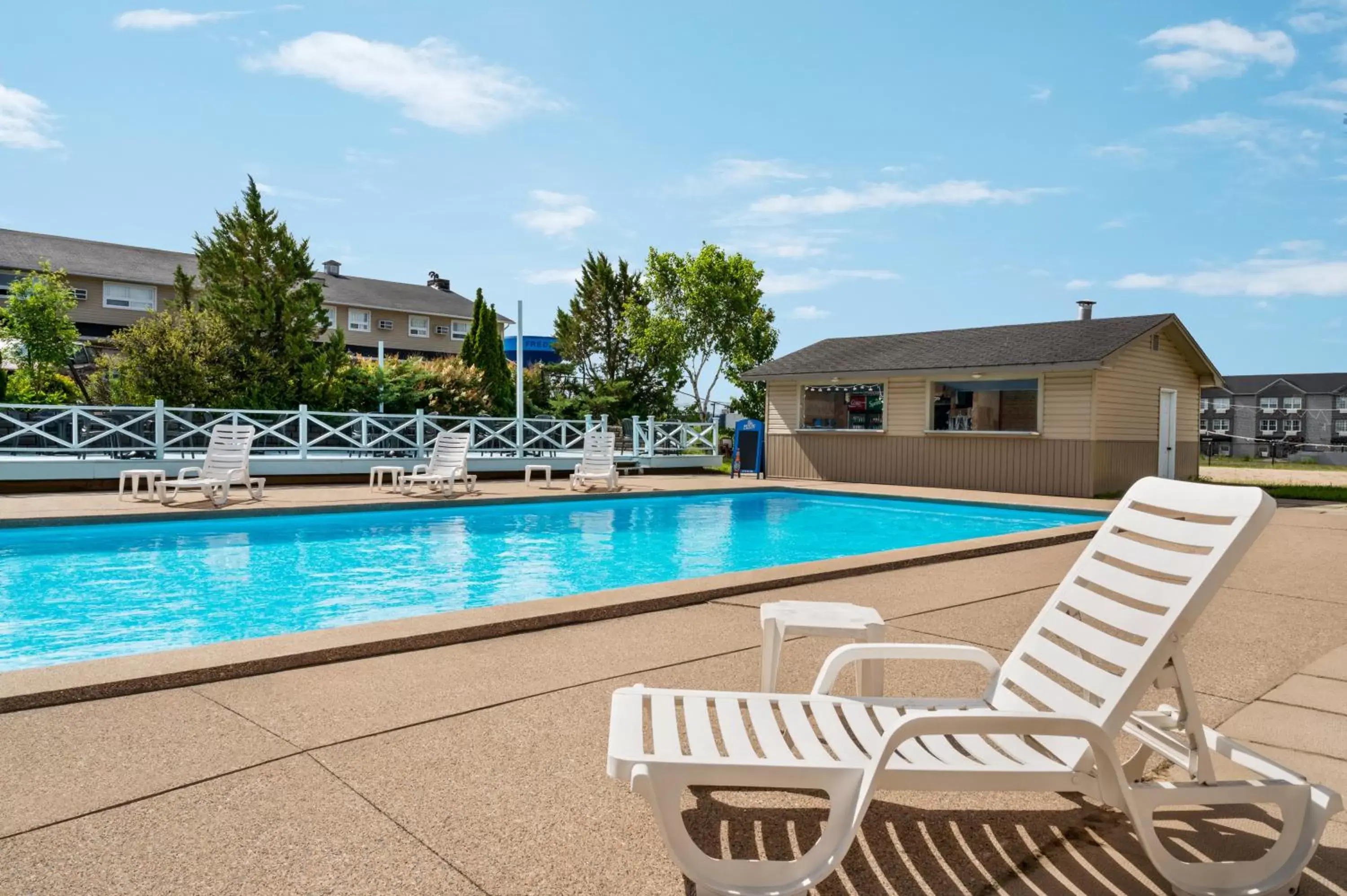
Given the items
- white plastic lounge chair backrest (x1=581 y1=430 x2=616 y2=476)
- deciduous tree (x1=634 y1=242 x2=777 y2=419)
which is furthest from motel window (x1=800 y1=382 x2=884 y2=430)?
deciduous tree (x1=634 y1=242 x2=777 y2=419)

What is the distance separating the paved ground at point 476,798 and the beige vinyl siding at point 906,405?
1328 centimetres

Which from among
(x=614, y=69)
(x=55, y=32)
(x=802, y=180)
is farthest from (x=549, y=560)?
(x=802, y=180)

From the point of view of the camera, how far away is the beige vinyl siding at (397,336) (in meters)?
41.2

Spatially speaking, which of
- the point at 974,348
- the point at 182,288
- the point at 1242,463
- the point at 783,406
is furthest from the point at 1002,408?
the point at 182,288

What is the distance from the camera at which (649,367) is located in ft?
112

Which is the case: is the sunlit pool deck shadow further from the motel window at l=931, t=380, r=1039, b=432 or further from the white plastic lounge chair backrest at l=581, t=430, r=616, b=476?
the motel window at l=931, t=380, r=1039, b=432

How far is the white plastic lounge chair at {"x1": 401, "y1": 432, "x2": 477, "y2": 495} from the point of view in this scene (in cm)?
1355

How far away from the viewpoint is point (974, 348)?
17.2 m

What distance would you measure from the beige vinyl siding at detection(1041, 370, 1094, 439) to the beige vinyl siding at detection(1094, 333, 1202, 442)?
148 millimetres

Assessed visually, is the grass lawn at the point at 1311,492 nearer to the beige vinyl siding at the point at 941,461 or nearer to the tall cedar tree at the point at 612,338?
the beige vinyl siding at the point at 941,461

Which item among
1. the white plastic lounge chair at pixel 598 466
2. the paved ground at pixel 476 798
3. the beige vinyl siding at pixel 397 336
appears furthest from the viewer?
the beige vinyl siding at pixel 397 336

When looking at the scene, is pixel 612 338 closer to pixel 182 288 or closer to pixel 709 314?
pixel 709 314

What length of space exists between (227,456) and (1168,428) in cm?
1722

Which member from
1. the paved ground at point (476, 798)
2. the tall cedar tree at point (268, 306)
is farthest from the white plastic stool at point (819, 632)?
the tall cedar tree at point (268, 306)
